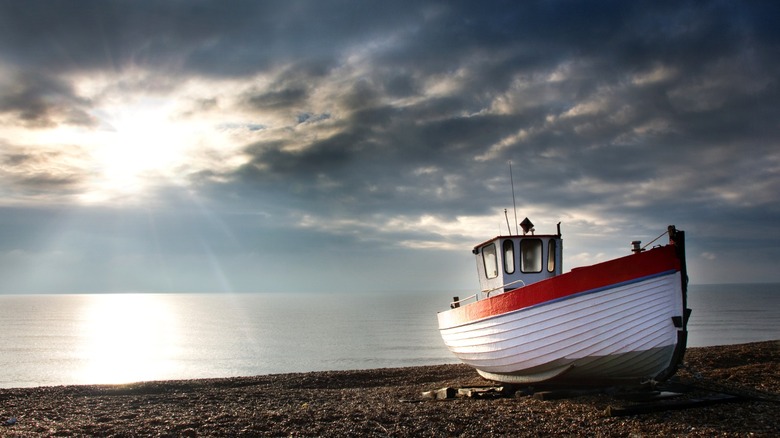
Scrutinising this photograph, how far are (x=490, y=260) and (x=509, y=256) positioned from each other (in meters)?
0.77

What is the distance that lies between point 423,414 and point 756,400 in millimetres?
6645

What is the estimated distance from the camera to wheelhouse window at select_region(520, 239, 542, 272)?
14.4m

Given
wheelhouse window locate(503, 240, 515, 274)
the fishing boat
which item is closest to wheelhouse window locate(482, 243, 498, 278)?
wheelhouse window locate(503, 240, 515, 274)

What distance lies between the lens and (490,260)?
15164 millimetres

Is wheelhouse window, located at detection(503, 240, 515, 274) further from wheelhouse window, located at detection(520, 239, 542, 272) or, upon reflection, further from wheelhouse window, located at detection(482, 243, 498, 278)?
wheelhouse window, located at detection(482, 243, 498, 278)

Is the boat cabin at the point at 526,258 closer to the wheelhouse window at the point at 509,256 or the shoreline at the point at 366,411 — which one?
the wheelhouse window at the point at 509,256

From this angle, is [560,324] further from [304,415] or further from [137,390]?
[137,390]

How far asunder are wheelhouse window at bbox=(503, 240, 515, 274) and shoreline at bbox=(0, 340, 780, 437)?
343 cm

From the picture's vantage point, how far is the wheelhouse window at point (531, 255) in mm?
14445

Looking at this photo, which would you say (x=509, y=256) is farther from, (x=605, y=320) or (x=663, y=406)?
(x=663, y=406)

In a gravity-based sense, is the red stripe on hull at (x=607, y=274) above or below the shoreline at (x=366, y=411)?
above

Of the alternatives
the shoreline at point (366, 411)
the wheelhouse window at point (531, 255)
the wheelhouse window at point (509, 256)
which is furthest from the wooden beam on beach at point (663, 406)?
the wheelhouse window at point (509, 256)

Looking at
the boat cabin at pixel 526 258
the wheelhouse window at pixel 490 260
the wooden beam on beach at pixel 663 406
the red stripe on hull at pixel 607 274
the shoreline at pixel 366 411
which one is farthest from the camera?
the wheelhouse window at pixel 490 260

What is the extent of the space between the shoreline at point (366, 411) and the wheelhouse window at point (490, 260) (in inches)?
144
